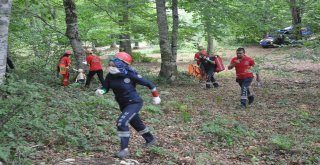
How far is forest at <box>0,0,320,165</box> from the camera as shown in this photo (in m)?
6.67

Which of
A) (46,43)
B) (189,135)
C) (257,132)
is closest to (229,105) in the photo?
(257,132)

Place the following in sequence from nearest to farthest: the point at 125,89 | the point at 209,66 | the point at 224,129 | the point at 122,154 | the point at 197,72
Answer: the point at 122,154
the point at 125,89
the point at 224,129
the point at 209,66
the point at 197,72

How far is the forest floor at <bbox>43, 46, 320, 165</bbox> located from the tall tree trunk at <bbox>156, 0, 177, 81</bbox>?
654mm

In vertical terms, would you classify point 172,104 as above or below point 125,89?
below

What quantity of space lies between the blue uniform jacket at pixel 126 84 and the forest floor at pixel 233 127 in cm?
103

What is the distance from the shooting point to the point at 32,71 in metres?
16.1

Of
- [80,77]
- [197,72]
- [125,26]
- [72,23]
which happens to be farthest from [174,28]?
[125,26]

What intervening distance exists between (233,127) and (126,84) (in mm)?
3791

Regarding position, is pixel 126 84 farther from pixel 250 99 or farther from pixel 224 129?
pixel 250 99

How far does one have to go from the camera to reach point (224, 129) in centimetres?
915

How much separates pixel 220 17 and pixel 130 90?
1029 cm

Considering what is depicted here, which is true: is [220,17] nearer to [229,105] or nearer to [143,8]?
[229,105]

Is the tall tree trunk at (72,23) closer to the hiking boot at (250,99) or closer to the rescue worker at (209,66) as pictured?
the rescue worker at (209,66)

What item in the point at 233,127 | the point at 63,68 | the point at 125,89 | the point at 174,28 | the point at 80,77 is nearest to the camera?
the point at 125,89
